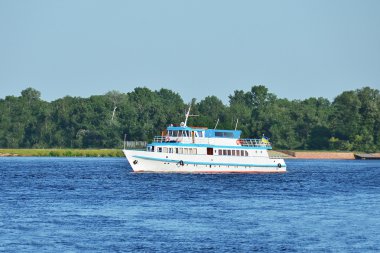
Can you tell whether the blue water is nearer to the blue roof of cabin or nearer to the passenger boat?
the passenger boat

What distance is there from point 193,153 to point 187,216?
50661 millimetres

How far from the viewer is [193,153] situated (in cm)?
11362

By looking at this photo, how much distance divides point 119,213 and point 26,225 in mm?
9660

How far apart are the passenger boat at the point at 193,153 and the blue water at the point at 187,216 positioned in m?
9.09

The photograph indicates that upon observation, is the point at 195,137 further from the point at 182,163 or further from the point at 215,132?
the point at 182,163

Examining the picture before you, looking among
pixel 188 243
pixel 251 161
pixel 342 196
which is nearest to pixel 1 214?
pixel 188 243

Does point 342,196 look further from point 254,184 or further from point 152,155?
point 152,155

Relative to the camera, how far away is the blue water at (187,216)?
49.9m

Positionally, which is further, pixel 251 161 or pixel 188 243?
pixel 251 161

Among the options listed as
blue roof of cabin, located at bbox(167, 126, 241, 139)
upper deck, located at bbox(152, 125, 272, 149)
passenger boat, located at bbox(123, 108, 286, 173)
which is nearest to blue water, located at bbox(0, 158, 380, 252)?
passenger boat, located at bbox(123, 108, 286, 173)

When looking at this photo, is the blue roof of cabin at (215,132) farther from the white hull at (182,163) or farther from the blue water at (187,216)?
the blue water at (187,216)

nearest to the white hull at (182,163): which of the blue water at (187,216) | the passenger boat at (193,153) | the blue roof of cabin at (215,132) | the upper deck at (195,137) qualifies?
the passenger boat at (193,153)

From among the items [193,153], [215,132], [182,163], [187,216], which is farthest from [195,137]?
[187,216]

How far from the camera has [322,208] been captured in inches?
2766
